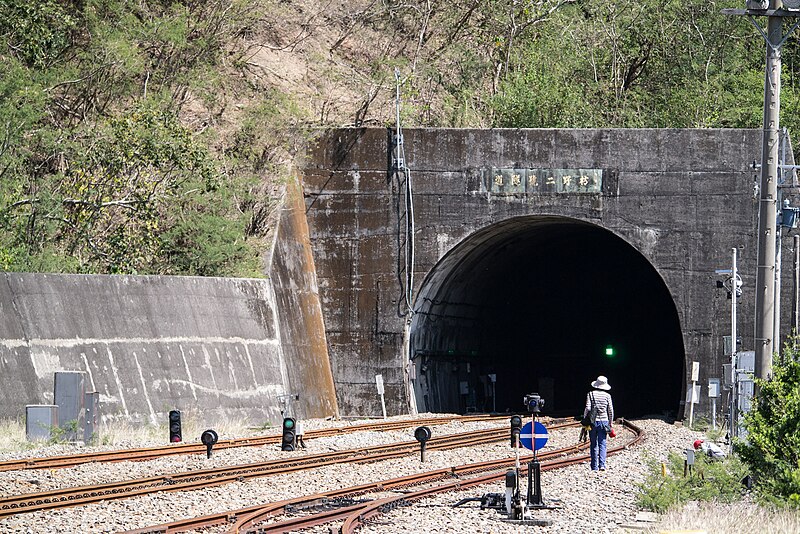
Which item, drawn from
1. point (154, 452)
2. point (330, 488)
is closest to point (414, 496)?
point (330, 488)

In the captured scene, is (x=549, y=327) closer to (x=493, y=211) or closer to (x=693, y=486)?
(x=493, y=211)

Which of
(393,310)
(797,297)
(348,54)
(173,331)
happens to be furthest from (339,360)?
(348,54)

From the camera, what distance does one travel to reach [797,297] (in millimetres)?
29969

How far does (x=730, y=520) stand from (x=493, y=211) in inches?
764

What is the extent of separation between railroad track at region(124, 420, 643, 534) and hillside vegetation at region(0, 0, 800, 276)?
12.3 meters

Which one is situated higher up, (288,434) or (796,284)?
(796,284)

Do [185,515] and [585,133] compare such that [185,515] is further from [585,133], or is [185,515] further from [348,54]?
[348,54]

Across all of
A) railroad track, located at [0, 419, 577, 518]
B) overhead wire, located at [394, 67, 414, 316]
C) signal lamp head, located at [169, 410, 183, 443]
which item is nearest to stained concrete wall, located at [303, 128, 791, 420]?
overhead wire, located at [394, 67, 414, 316]

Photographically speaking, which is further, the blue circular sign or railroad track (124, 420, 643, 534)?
the blue circular sign

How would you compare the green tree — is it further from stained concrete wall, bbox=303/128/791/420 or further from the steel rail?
stained concrete wall, bbox=303/128/791/420

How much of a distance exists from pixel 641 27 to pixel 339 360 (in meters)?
19.9

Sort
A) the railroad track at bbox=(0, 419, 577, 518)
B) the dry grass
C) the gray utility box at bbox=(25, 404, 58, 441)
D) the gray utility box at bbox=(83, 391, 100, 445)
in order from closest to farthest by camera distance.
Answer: the dry grass → the railroad track at bbox=(0, 419, 577, 518) → the gray utility box at bbox=(25, 404, 58, 441) → the gray utility box at bbox=(83, 391, 100, 445)

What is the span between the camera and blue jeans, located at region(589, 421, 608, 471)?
19438 millimetres

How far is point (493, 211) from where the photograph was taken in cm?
3150
